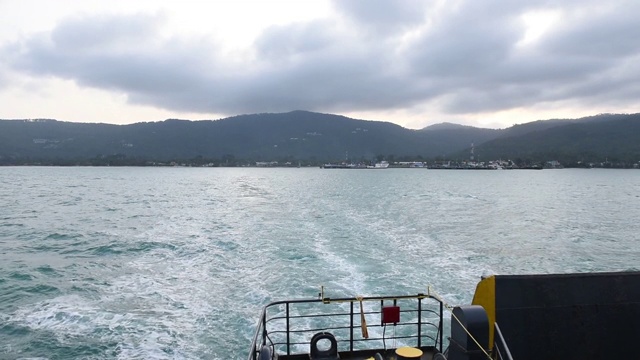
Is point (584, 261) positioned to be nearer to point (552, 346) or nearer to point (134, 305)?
point (552, 346)

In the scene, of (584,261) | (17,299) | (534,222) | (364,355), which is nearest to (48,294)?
(17,299)

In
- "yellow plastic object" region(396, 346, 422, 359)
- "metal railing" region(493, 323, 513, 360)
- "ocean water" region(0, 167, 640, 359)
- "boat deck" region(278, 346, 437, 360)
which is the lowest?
"ocean water" region(0, 167, 640, 359)

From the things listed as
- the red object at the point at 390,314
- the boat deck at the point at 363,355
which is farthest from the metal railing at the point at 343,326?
the red object at the point at 390,314

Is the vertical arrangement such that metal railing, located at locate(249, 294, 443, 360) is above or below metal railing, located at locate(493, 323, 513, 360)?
below

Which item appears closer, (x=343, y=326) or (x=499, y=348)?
(x=499, y=348)

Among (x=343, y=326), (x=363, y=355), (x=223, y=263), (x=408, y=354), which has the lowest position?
(x=223, y=263)

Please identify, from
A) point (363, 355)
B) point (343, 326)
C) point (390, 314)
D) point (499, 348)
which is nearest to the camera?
point (499, 348)

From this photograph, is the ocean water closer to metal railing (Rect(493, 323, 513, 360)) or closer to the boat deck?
the boat deck

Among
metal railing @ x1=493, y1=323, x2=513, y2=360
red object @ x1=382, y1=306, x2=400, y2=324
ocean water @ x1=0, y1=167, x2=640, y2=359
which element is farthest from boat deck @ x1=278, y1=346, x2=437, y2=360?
ocean water @ x1=0, y1=167, x2=640, y2=359

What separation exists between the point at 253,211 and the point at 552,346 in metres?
43.0

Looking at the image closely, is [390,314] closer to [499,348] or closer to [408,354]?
[408,354]

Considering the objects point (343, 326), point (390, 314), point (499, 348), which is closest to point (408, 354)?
point (499, 348)

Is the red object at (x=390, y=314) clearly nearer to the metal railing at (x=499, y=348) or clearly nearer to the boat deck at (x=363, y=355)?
the boat deck at (x=363, y=355)

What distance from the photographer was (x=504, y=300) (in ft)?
26.1
